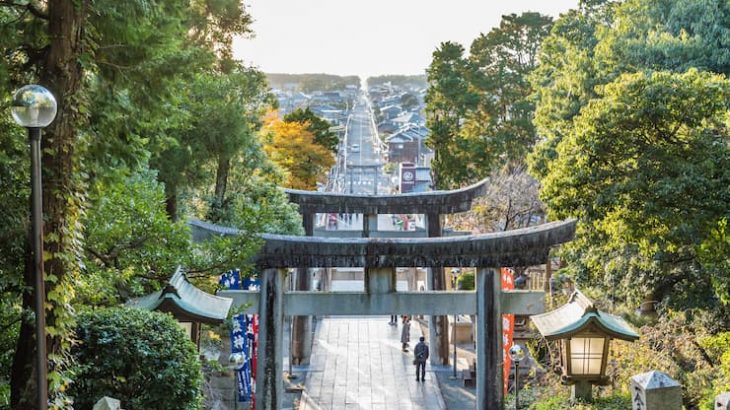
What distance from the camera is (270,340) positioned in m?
14.2

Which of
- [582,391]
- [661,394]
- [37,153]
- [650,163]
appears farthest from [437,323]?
[37,153]

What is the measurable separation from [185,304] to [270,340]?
14.0ft

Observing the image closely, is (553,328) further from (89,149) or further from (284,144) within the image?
(284,144)

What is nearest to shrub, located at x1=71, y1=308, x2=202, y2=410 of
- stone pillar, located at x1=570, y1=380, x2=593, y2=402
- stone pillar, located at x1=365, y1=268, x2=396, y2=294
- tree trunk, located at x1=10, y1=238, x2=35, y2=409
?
tree trunk, located at x1=10, y1=238, x2=35, y2=409

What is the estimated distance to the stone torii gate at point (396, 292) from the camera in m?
14.1

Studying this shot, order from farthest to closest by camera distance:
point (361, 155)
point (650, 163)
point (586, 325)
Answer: point (361, 155) → point (650, 163) → point (586, 325)

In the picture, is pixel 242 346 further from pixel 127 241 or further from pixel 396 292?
pixel 127 241

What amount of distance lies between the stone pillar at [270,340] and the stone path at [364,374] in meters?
4.23

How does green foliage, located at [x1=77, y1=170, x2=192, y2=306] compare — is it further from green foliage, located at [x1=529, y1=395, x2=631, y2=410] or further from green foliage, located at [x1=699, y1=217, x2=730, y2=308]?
green foliage, located at [x1=699, y1=217, x2=730, y2=308]

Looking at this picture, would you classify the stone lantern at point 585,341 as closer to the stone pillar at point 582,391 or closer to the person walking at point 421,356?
the stone pillar at point 582,391

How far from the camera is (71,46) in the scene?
675cm

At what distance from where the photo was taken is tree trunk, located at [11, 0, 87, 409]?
259 inches

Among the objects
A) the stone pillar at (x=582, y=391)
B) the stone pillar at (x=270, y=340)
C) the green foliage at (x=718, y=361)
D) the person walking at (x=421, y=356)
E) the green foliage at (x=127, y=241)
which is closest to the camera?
the green foliage at (x=127, y=241)

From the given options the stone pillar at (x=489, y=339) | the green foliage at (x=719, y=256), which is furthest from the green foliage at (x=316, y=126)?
the green foliage at (x=719, y=256)
